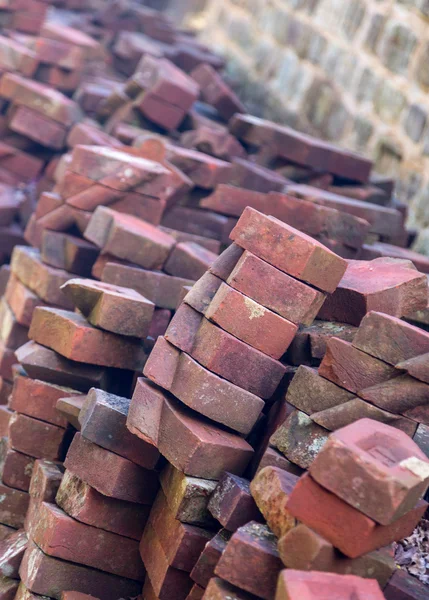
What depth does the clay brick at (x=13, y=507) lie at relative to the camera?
4.64 metres

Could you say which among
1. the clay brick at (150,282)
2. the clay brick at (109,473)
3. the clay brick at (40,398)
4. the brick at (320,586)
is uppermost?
the brick at (320,586)

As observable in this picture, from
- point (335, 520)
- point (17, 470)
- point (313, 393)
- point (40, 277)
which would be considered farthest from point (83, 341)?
point (335, 520)

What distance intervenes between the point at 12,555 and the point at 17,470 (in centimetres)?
57

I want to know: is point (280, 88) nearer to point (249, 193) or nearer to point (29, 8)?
point (29, 8)

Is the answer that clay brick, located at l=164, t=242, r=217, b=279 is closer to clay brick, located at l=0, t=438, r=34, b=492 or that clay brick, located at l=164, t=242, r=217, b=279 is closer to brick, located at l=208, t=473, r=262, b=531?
clay brick, located at l=0, t=438, r=34, b=492

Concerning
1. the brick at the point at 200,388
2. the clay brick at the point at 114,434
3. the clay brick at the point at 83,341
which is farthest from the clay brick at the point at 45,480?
the brick at the point at 200,388

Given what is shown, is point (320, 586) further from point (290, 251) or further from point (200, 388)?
point (290, 251)

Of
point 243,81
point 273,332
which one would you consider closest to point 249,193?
point 273,332

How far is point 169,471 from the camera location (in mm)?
3957

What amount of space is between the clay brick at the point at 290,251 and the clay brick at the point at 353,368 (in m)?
0.36

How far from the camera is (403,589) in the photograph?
332 centimetres

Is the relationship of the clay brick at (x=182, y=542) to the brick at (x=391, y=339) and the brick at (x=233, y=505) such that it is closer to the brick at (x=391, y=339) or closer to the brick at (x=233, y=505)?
the brick at (x=233, y=505)

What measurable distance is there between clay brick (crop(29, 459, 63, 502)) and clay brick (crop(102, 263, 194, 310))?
46.2 inches

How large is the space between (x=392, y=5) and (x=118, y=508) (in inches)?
220
